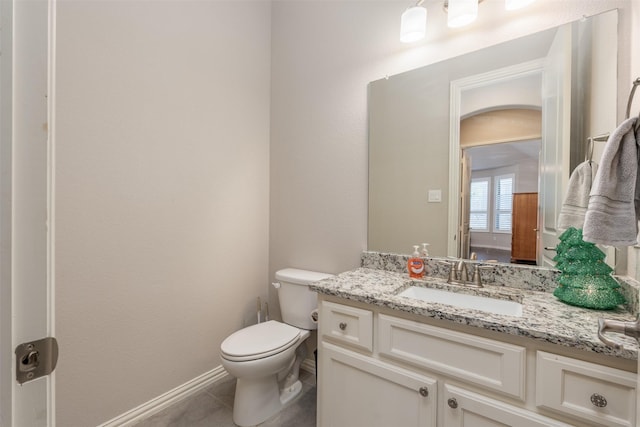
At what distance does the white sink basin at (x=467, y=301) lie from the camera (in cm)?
114

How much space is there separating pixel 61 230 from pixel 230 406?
128 cm

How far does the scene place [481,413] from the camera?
920 mm

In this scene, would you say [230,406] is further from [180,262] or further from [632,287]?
[632,287]

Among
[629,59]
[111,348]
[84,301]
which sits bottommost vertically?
[111,348]

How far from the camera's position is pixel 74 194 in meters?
1.30

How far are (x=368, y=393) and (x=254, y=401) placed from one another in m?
0.71

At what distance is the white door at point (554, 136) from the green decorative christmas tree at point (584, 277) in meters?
0.14

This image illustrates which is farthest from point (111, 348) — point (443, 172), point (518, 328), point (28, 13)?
point (443, 172)

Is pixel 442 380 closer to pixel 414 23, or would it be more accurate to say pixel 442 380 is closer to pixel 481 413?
pixel 481 413

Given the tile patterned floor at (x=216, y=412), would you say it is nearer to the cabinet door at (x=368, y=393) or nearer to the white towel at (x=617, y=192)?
the cabinet door at (x=368, y=393)

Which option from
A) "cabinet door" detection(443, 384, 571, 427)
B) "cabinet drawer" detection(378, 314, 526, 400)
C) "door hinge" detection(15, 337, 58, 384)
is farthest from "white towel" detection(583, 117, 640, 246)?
"door hinge" detection(15, 337, 58, 384)

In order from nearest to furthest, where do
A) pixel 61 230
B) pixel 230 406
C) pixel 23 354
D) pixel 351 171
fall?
1. pixel 23 354
2. pixel 61 230
3. pixel 230 406
4. pixel 351 171

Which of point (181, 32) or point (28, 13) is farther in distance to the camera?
point (181, 32)

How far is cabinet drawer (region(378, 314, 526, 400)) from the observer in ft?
2.87
